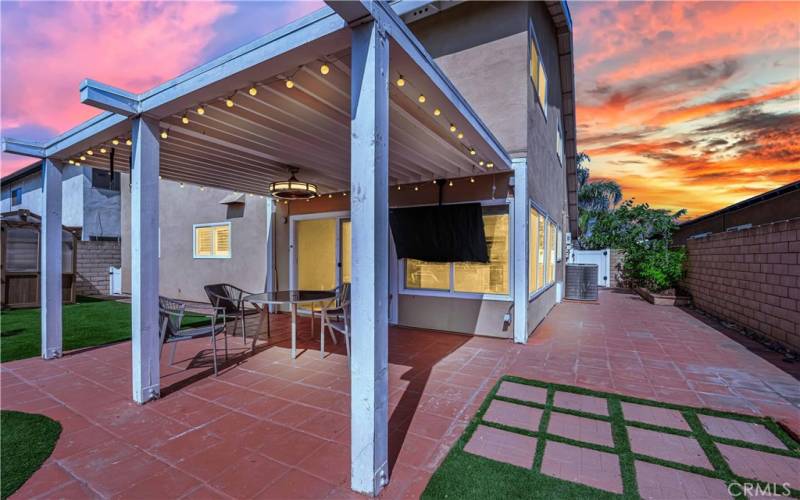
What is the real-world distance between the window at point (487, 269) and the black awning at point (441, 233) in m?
0.19

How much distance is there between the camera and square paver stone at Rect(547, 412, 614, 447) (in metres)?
2.36

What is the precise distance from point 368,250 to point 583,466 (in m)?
1.89

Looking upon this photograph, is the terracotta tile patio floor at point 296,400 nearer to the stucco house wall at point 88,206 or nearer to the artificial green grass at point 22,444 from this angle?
the artificial green grass at point 22,444

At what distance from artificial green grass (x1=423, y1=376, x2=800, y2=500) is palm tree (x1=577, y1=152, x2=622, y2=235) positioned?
2132cm

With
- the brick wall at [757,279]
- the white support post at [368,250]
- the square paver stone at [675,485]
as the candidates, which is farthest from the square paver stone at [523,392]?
the brick wall at [757,279]

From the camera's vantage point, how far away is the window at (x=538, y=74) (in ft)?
18.1

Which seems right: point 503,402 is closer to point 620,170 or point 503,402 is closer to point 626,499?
point 626,499

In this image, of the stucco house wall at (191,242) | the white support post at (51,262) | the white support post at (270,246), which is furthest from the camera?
the stucco house wall at (191,242)

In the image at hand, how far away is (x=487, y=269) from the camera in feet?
17.9

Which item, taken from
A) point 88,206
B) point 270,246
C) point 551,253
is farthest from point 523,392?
point 88,206

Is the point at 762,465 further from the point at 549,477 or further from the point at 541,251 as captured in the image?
the point at 541,251

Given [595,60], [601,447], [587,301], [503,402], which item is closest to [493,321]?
[503,402]

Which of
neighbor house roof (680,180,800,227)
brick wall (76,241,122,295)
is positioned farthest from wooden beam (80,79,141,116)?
brick wall (76,241,122,295)

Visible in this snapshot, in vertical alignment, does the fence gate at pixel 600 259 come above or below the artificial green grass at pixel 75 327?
above
